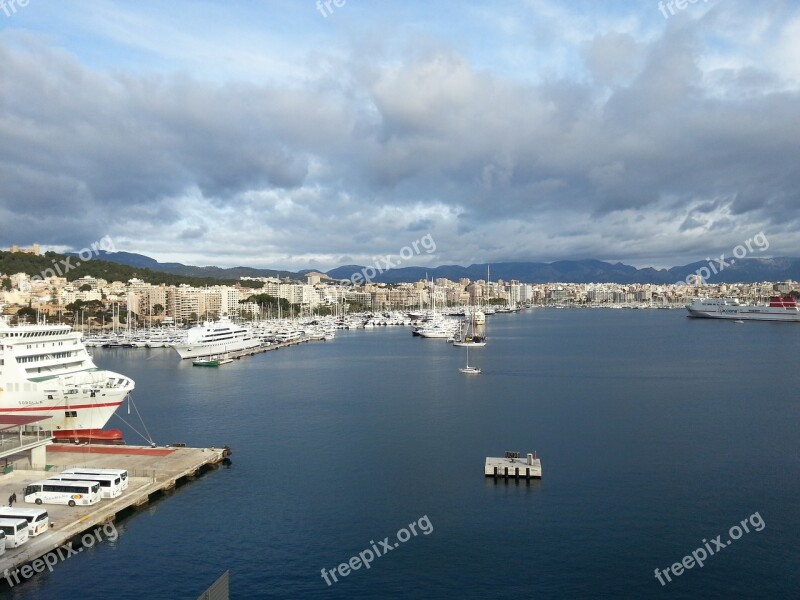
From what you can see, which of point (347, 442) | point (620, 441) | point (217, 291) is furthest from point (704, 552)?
point (217, 291)

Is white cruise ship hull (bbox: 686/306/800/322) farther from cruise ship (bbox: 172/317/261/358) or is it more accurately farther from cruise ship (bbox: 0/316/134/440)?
cruise ship (bbox: 0/316/134/440)

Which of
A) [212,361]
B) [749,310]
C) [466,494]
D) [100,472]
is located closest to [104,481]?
[100,472]

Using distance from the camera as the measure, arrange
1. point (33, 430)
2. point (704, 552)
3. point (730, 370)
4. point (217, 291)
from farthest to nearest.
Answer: point (217, 291)
point (730, 370)
point (33, 430)
point (704, 552)

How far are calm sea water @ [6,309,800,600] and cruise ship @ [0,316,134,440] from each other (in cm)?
160

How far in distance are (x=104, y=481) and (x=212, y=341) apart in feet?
114

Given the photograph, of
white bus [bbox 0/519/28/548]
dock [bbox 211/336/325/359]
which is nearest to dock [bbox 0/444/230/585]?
white bus [bbox 0/519/28/548]

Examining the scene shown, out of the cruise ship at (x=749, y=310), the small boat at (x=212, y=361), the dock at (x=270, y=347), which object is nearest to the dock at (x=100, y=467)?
the small boat at (x=212, y=361)

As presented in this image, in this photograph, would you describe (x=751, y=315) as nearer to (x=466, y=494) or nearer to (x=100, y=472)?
(x=466, y=494)

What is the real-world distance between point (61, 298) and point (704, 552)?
91.2 m

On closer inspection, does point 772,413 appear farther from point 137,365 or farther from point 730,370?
point 137,365

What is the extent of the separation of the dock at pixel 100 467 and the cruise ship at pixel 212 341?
2931 centimetres

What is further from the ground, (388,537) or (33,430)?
(33,430)

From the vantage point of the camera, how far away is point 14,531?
1135 cm

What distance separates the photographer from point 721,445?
66.6 feet
